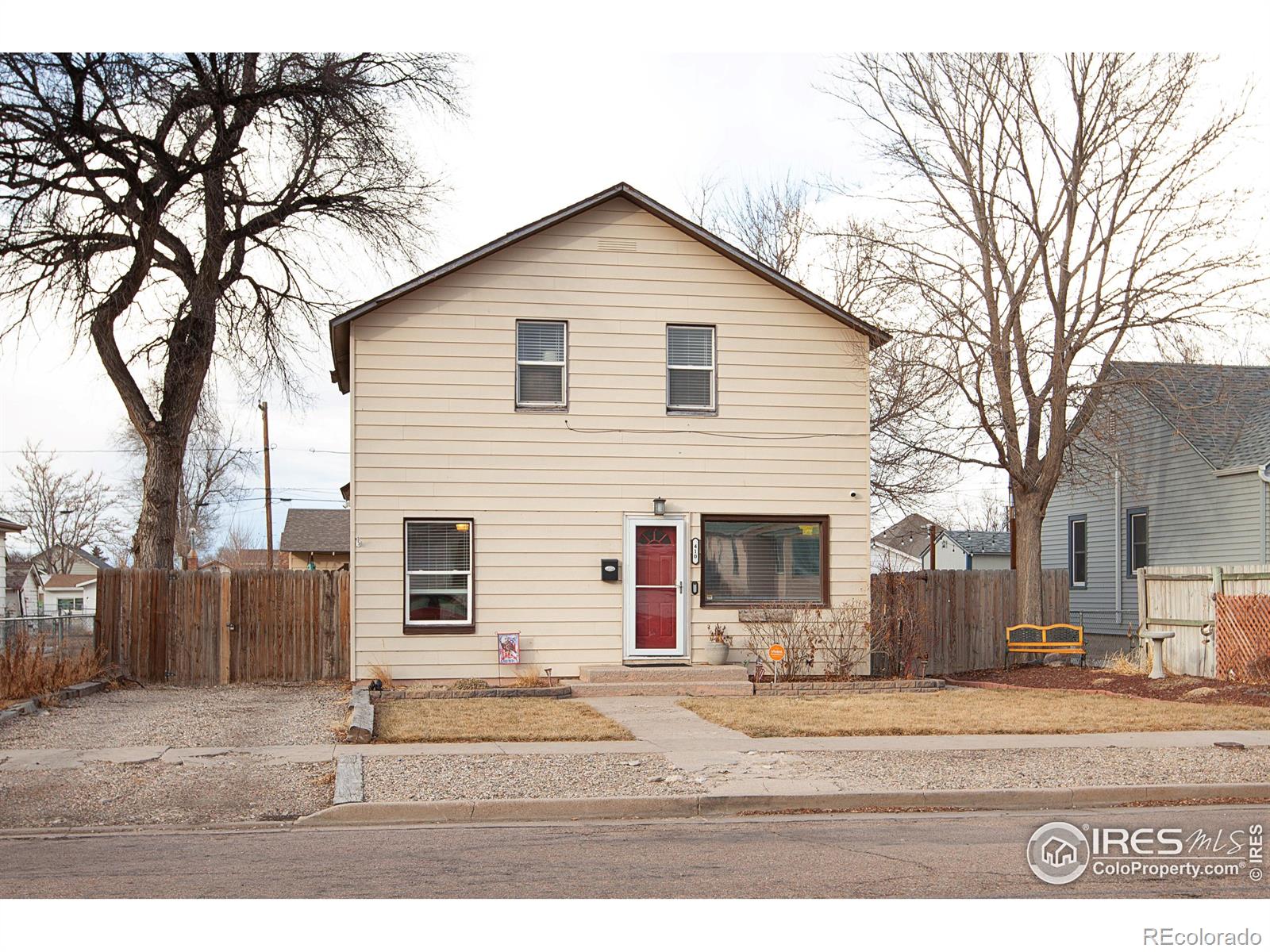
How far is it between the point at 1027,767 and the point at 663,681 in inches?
293

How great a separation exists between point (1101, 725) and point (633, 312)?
29.9ft

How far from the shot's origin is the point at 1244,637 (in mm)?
18891

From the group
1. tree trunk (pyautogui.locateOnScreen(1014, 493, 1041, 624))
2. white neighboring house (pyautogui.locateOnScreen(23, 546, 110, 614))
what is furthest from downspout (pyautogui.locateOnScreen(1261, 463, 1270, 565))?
white neighboring house (pyautogui.locateOnScreen(23, 546, 110, 614))

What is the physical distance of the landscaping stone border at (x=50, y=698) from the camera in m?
15.0

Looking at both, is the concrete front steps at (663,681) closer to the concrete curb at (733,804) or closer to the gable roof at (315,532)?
the concrete curb at (733,804)

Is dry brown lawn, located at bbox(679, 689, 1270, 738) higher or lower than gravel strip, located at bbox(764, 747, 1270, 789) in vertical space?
lower

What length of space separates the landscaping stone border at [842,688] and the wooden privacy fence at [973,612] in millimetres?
2541

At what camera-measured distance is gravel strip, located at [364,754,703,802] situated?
32.6 feet

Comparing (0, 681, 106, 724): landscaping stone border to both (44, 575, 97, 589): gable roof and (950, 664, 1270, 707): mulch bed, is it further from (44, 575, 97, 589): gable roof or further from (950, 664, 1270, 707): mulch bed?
→ (44, 575, 97, 589): gable roof

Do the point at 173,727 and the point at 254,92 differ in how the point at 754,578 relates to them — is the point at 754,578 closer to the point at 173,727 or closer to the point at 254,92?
the point at 173,727

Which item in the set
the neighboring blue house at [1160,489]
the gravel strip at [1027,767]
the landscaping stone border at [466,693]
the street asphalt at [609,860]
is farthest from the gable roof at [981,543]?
the street asphalt at [609,860]

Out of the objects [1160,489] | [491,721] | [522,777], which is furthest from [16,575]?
[522,777]

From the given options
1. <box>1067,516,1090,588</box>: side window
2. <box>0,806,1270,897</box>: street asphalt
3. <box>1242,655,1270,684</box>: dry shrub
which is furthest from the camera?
<box>1067,516,1090,588</box>: side window

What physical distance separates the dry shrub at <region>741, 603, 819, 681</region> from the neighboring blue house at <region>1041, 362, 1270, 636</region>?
7285 mm
